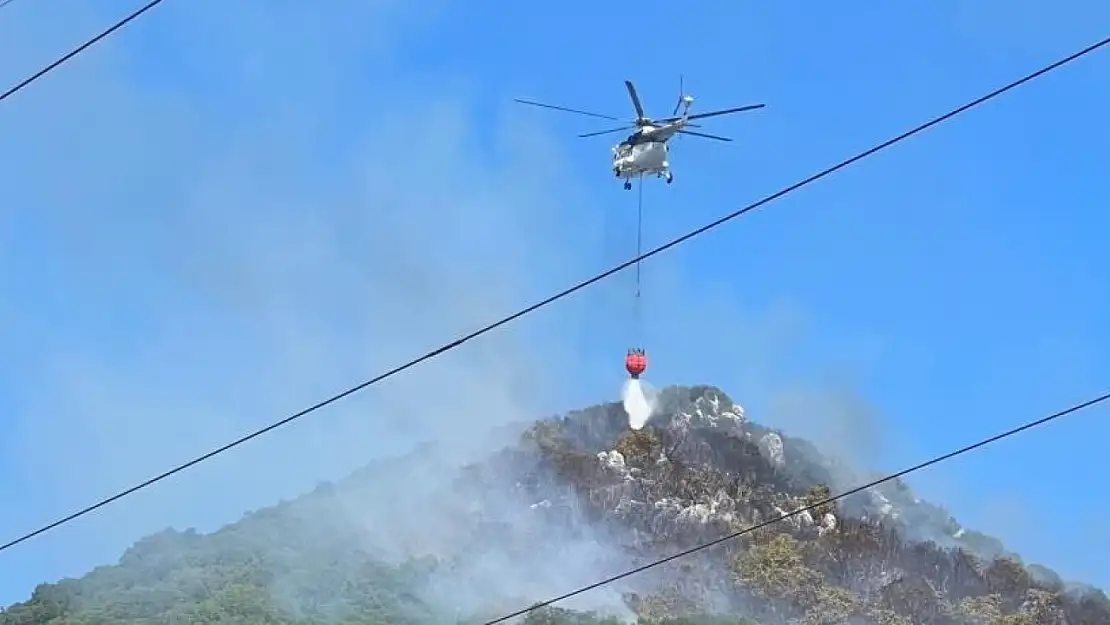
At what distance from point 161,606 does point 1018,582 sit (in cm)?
8643

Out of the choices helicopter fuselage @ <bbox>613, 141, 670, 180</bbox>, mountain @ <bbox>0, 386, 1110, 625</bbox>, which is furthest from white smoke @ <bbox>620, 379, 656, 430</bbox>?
helicopter fuselage @ <bbox>613, 141, 670, 180</bbox>

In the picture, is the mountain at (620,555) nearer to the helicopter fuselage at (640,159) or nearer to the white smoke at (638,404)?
the white smoke at (638,404)

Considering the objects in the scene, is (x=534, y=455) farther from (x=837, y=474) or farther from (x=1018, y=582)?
(x=1018, y=582)

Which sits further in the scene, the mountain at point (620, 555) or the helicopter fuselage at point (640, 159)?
the mountain at point (620, 555)

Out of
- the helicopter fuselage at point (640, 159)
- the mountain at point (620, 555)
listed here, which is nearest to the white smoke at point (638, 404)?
the mountain at point (620, 555)

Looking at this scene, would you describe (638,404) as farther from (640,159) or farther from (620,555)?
(640,159)

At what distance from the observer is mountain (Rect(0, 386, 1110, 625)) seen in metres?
142

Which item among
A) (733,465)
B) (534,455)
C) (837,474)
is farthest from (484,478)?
(837,474)

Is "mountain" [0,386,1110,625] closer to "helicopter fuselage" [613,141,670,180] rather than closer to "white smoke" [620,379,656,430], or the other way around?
"white smoke" [620,379,656,430]

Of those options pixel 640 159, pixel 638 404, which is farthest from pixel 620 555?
pixel 640 159

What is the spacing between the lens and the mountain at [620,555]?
142 m

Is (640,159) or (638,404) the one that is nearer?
(640,159)

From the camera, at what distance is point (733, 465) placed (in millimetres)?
171625

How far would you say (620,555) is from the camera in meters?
164
